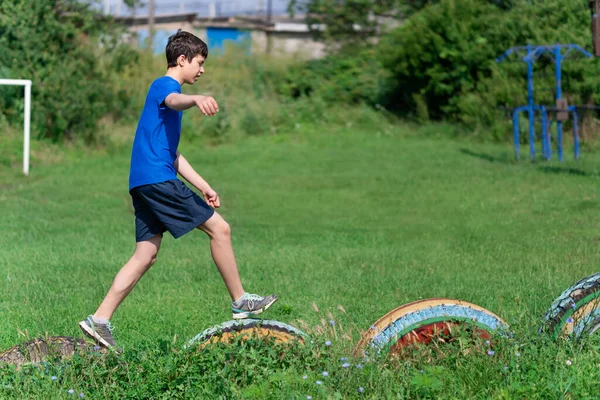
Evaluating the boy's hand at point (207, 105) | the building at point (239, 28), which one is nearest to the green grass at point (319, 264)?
the boy's hand at point (207, 105)

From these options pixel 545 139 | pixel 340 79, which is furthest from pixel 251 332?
pixel 340 79

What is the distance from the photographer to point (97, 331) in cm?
522

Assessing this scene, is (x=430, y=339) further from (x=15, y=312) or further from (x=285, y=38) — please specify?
(x=285, y=38)

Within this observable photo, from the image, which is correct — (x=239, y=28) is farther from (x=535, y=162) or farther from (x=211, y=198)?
(x=211, y=198)

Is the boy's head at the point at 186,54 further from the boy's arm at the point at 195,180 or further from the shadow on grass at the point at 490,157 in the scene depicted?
the shadow on grass at the point at 490,157

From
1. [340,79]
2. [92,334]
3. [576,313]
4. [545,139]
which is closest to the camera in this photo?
[576,313]

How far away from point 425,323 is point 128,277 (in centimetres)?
178

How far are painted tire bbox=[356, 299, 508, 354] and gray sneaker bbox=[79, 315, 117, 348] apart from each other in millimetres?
1446

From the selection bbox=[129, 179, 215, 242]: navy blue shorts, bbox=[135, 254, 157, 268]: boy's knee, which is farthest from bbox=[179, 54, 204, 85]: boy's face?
bbox=[135, 254, 157, 268]: boy's knee

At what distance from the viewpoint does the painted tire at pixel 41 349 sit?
4691 millimetres

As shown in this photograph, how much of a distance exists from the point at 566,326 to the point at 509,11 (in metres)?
20.6

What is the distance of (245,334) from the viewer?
15.4 feet

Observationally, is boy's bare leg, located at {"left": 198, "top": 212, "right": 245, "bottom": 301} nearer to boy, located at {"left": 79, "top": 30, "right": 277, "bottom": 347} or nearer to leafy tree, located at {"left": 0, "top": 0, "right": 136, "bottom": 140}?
boy, located at {"left": 79, "top": 30, "right": 277, "bottom": 347}

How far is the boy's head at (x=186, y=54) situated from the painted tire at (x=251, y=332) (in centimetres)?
161
